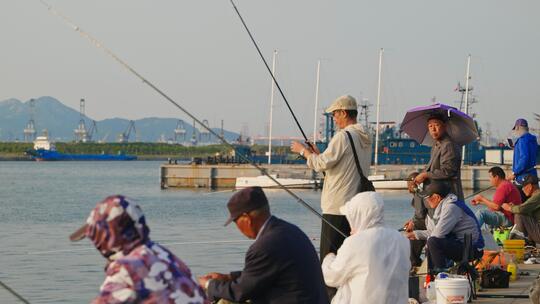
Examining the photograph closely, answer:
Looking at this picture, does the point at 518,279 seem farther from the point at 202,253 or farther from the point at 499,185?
the point at 202,253

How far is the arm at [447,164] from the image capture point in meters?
10.0

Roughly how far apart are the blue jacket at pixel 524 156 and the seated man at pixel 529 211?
7.4 inches

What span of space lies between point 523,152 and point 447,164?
137 inches

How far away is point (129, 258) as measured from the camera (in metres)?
4.07

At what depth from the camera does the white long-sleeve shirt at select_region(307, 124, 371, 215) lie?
328 inches

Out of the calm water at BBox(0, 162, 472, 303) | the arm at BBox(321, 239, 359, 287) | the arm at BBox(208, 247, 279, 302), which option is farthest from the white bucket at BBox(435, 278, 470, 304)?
the calm water at BBox(0, 162, 472, 303)

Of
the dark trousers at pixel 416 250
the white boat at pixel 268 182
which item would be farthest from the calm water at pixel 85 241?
the dark trousers at pixel 416 250

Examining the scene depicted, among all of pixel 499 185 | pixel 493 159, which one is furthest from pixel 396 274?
pixel 493 159

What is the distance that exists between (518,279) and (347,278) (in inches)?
189

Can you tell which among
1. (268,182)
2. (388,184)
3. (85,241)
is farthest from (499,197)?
(268,182)

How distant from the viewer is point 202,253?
2569cm

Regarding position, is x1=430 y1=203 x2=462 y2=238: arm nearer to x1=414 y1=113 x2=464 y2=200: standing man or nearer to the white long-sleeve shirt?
x1=414 y1=113 x2=464 y2=200: standing man

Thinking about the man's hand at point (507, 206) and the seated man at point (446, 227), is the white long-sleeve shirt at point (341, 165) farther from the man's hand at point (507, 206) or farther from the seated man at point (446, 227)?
the man's hand at point (507, 206)

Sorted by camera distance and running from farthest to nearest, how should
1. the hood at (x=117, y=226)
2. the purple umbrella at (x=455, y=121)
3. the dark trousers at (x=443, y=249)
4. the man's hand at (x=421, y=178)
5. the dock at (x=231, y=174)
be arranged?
1. the dock at (x=231, y=174)
2. the purple umbrella at (x=455, y=121)
3. the man's hand at (x=421, y=178)
4. the dark trousers at (x=443, y=249)
5. the hood at (x=117, y=226)
